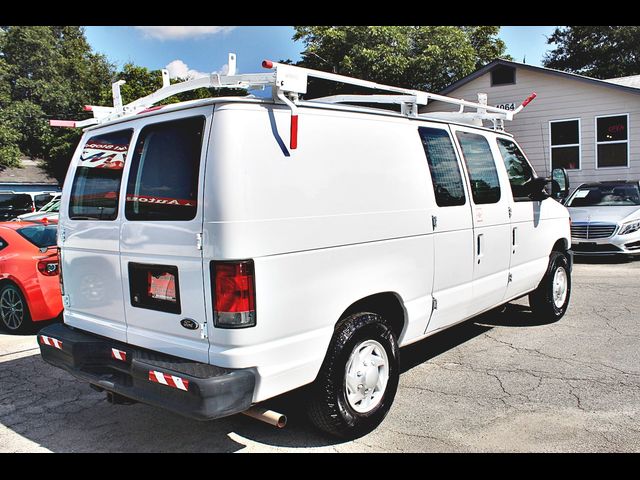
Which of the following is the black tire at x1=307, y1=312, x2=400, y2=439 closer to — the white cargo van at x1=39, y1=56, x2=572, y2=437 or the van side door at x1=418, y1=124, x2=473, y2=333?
the white cargo van at x1=39, y1=56, x2=572, y2=437

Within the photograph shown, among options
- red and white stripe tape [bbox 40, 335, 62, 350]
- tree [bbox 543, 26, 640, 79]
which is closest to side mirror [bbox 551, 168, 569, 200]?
red and white stripe tape [bbox 40, 335, 62, 350]

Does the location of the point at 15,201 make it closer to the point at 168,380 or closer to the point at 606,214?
the point at 606,214

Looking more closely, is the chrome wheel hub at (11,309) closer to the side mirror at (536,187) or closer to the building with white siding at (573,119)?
the side mirror at (536,187)

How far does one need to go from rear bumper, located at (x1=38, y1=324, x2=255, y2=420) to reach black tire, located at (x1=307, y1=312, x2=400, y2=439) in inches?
23.4

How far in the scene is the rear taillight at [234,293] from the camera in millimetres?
2951

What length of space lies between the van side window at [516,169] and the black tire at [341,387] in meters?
2.54

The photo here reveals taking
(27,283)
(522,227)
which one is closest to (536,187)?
(522,227)

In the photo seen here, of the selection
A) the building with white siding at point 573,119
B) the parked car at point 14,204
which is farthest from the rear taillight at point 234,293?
the parked car at point 14,204

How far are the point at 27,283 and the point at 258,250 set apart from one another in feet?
14.8

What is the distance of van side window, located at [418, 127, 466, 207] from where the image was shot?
173 inches

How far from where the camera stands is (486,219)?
16.2ft
